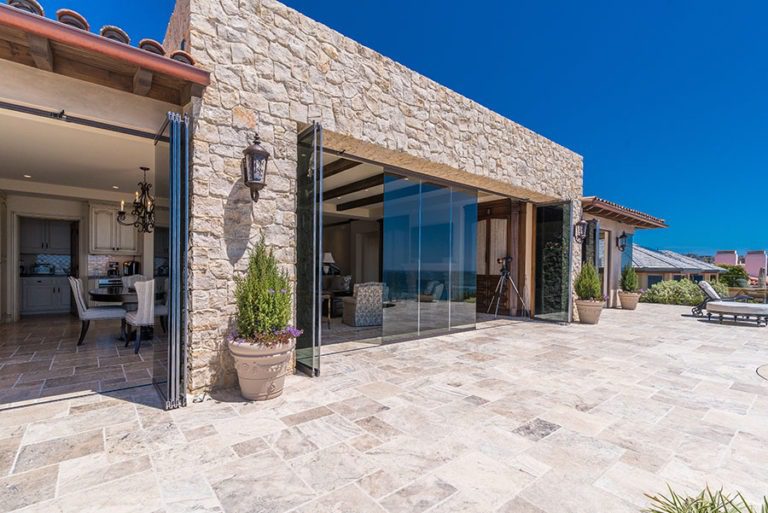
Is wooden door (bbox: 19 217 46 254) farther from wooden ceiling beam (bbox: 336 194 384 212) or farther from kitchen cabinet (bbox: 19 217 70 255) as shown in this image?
wooden ceiling beam (bbox: 336 194 384 212)

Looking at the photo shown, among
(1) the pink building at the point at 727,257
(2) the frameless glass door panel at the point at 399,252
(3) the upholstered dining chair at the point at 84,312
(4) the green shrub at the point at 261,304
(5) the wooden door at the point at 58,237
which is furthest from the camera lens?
(1) the pink building at the point at 727,257

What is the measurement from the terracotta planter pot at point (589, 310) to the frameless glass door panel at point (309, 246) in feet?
20.3

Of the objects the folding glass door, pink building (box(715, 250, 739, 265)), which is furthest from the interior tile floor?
pink building (box(715, 250, 739, 265))

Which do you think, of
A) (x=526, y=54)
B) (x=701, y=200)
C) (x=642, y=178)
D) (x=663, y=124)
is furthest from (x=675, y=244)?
(x=526, y=54)

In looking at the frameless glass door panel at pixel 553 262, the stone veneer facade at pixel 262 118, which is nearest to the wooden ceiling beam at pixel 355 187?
the stone veneer facade at pixel 262 118

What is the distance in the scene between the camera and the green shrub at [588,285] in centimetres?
743

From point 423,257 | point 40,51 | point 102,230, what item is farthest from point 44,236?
point 423,257

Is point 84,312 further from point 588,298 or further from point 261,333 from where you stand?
point 588,298

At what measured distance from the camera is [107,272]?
321 inches

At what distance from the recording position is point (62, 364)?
3.99 metres

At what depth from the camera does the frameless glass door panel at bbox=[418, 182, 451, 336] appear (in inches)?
225

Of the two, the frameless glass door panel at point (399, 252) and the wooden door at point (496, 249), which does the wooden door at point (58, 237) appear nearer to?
the frameless glass door panel at point (399, 252)

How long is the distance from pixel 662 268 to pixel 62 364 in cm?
2370

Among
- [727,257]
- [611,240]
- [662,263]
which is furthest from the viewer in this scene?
[727,257]
